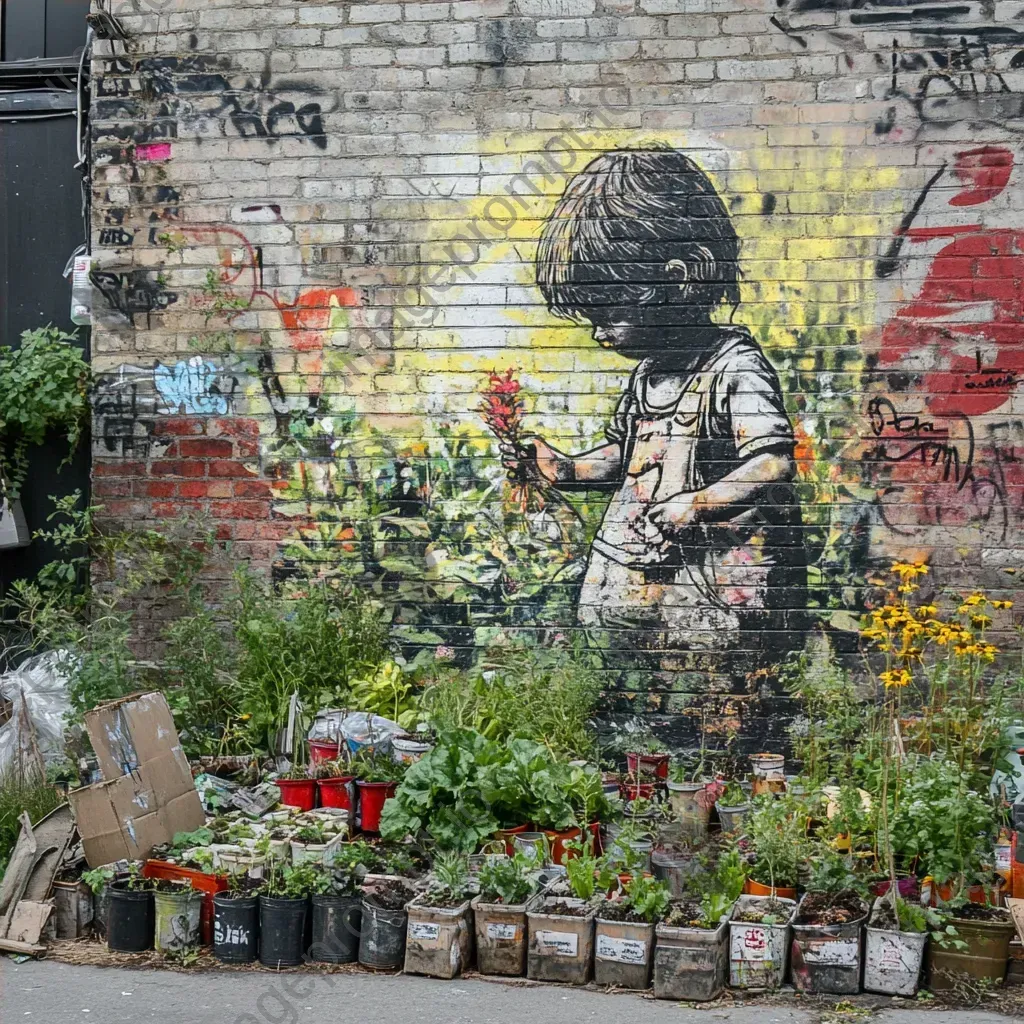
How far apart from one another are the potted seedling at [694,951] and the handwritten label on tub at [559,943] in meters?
0.30

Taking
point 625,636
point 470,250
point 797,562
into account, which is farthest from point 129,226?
point 797,562

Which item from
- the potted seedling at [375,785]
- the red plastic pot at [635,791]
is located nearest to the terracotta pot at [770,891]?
the red plastic pot at [635,791]

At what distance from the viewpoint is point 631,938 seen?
4402 millimetres

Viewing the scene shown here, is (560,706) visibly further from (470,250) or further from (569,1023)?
(470,250)

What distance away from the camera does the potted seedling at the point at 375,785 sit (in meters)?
5.57

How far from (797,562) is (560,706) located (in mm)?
1512

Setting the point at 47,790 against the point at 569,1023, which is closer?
the point at 569,1023

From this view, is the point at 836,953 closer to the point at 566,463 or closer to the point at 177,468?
the point at 566,463

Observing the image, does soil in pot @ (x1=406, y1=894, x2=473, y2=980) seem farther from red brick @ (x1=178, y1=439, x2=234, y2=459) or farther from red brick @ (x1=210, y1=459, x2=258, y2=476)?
red brick @ (x1=178, y1=439, x2=234, y2=459)

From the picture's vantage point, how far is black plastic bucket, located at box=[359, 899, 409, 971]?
4.55 metres

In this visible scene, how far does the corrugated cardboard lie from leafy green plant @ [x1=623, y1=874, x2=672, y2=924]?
2143 millimetres

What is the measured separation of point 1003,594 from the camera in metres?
6.27

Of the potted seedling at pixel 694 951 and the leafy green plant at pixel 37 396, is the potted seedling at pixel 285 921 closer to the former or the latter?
the potted seedling at pixel 694 951

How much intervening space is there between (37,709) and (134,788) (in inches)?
62.4
